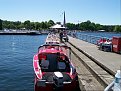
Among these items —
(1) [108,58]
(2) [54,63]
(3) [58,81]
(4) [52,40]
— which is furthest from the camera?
(4) [52,40]

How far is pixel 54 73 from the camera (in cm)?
1010

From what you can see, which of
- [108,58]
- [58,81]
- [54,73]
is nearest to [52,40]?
[108,58]

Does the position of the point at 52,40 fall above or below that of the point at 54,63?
below

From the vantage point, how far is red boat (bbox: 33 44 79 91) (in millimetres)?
9781

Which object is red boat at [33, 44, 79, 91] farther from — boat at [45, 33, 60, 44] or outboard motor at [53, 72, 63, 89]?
boat at [45, 33, 60, 44]

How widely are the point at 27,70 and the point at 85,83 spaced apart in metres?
8.76

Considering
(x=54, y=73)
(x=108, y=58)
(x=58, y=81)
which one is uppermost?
(x=54, y=73)

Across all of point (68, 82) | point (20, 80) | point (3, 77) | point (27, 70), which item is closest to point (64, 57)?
point (68, 82)

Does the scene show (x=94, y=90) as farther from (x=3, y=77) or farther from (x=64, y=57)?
(x=3, y=77)

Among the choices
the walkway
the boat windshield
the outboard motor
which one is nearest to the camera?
the outboard motor

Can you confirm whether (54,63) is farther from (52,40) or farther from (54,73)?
(52,40)

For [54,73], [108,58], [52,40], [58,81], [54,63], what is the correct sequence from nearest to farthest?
[58,81]
[54,73]
[54,63]
[108,58]
[52,40]

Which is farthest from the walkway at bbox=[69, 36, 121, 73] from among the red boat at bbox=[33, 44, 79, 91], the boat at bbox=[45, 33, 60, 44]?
the boat at bbox=[45, 33, 60, 44]

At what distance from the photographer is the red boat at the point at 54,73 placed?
32.1ft
